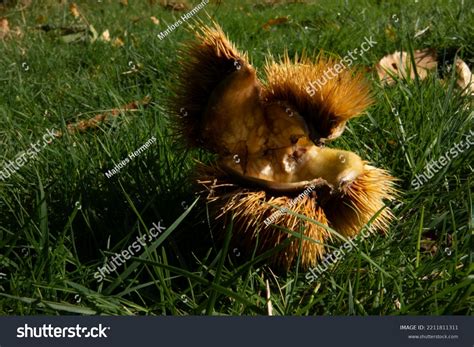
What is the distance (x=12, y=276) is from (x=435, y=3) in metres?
3.44

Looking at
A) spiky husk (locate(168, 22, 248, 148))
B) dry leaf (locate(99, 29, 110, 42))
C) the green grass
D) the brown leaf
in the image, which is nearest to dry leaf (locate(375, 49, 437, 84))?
the green grass

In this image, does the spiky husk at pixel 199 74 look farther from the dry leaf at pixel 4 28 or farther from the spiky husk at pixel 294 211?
the dry leaf at pixel 4 28

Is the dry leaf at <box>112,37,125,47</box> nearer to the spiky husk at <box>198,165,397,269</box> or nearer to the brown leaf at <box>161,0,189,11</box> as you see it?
the brown leaf at <box>161,0,189,11</box>

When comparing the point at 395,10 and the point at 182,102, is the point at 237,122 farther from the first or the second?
the point at 395,10

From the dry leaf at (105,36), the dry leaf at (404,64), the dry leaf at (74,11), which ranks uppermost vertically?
the dry leaf at (74,11)

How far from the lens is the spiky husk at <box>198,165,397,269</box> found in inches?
51.4

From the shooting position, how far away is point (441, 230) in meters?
1.61

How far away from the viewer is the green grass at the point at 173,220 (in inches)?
50.8

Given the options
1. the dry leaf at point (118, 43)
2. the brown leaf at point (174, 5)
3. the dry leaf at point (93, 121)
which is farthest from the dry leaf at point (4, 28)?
the dry leaf at point (93, 121)

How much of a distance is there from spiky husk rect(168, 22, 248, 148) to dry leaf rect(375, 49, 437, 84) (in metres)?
1.09

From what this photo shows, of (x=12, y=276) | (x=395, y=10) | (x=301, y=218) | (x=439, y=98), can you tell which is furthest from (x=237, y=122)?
(x=395, y=10)

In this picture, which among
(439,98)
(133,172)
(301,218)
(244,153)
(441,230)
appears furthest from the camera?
(439,98)

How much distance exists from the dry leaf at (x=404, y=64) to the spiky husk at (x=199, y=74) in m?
1.09

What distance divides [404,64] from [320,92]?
130 cm
